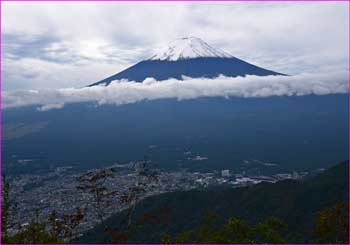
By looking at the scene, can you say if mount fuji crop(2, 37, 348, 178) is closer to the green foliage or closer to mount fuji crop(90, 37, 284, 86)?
mount fuji crop(90, 37, 284, 86)

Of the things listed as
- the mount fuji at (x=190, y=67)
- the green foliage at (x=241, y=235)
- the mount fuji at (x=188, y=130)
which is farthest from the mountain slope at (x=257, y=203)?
the mount fuji at (x=190, y=67)

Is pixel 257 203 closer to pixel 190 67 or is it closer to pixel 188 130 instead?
pixel 188 130

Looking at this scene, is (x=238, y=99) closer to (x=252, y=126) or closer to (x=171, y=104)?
(x=171, y=104)

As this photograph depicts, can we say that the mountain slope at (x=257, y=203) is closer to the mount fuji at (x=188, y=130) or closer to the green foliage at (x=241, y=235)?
the green foliage at (x=241, y=235)

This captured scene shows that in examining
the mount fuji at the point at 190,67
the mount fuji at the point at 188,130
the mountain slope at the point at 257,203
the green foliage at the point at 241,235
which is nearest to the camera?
the green foliage at the point at 241,235

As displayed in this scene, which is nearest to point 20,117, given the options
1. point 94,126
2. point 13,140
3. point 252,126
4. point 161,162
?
point 94,126

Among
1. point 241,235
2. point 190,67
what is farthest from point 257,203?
point 190,67
